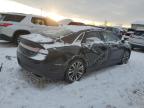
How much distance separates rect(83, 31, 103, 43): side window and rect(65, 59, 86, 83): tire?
0.71 meters

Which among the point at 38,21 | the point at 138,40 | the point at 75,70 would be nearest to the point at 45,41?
the point at 75,70

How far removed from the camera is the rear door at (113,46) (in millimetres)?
6447

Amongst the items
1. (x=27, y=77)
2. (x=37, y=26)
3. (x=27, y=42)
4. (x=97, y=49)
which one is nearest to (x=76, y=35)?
(x=97, y=49)

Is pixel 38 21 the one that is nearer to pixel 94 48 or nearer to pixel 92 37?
pixel 92 37

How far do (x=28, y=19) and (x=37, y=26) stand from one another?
60 centimetres

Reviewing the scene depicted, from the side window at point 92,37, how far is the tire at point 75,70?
711 mm

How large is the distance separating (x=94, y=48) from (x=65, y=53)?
1.23m

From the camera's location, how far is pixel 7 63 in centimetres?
605

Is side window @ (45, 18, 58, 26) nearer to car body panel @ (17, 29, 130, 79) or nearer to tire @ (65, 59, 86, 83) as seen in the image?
car body panel @ (17, 29, 130, 79)

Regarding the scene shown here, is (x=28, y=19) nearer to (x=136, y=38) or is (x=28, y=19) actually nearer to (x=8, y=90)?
(x=8, y=90)

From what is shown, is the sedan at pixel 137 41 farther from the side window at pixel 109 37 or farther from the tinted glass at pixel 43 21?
the side window at pixel 109 37

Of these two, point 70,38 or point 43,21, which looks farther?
point 43,21

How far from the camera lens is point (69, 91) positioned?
466cm

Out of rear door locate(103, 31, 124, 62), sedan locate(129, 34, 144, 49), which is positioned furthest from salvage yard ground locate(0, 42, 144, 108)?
sedan locate(129, 34, 144, 49)
